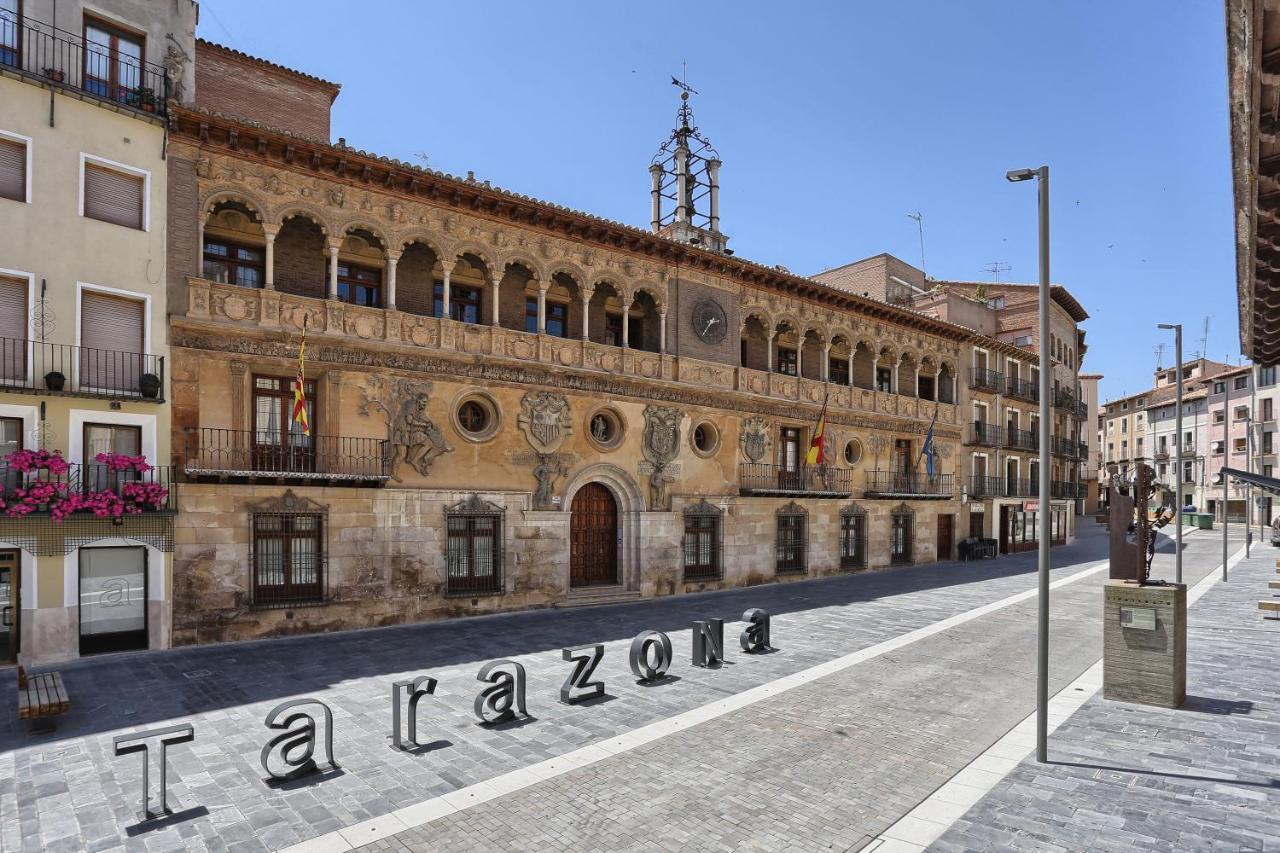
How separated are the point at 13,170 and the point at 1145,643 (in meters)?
21.5

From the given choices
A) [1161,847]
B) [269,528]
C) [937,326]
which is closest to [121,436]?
[269,528]

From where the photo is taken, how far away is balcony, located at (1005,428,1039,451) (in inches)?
1522

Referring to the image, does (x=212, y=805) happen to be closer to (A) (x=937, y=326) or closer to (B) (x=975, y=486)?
(A) (x=937, y=326)

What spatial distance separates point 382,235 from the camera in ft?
59.7

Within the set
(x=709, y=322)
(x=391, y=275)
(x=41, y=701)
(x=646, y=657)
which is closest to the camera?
(x=41, y=701)

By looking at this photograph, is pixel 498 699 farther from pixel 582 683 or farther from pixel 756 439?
pixel 756 439

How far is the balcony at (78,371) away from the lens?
13.6 m

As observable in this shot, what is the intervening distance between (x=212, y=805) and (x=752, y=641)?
32.0 feet

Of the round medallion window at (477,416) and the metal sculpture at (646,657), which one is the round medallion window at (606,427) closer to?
the round medallion window at (477,416)

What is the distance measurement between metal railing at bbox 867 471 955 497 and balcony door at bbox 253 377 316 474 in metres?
21.8

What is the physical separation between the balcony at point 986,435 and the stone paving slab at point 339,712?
729 inches

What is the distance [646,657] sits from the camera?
486 inches

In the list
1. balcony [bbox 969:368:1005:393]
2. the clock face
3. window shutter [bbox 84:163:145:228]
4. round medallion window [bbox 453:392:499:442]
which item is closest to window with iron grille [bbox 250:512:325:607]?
round medallion window [bbox 453:392:499:442]

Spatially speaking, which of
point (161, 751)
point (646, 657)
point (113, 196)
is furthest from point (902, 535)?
point (113, 196)
